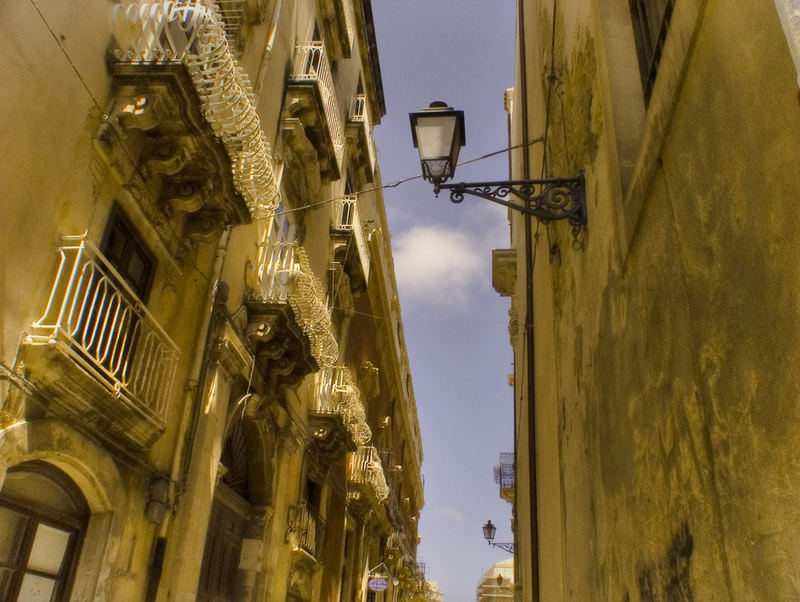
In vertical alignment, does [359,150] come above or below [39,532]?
above

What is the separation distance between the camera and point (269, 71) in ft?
35.2

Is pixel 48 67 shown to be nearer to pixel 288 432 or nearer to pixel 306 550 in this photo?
pixel 288 432

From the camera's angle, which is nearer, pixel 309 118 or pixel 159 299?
pixel 159 299

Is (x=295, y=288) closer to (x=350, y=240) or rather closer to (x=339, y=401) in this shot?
(x=339, y=401)

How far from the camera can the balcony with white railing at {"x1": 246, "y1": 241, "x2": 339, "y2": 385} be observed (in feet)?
32.0

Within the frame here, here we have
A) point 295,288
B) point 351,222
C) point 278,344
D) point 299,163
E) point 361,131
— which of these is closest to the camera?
point 278,344

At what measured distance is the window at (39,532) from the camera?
5219 mm

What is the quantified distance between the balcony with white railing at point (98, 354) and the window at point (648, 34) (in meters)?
4.26

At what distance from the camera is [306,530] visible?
13.1 m

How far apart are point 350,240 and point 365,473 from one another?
694cm

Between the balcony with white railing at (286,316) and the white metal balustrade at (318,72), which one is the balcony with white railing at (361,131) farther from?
the balcony with white railing at (286,316)

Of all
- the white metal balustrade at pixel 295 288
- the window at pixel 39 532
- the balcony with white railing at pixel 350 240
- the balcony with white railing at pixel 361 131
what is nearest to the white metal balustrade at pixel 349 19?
the balcony with white railing at pixel 361 131

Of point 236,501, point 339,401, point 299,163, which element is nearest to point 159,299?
point 236,501

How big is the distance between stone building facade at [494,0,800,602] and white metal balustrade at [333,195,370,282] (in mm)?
10836
